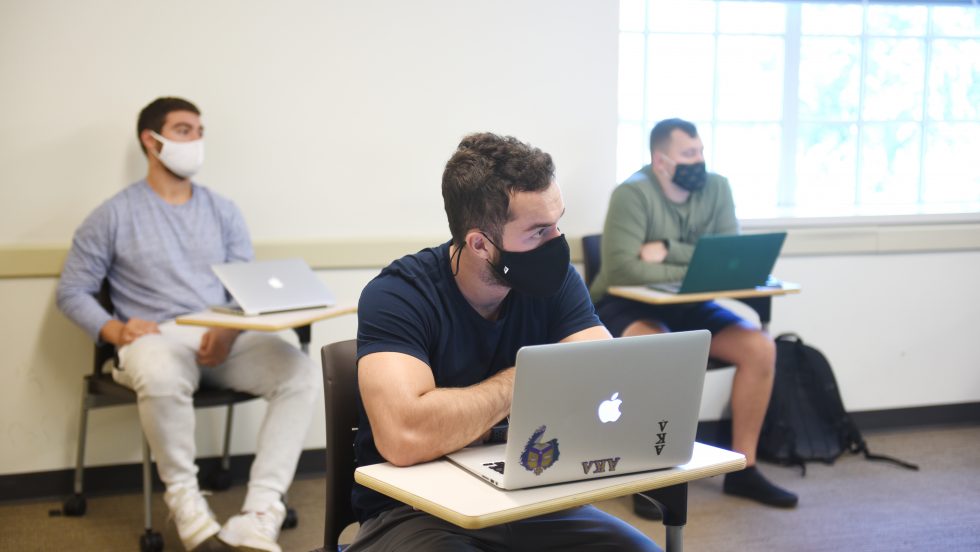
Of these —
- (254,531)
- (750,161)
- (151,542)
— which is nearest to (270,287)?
(254,531)

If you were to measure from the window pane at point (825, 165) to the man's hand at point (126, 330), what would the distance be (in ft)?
9.90

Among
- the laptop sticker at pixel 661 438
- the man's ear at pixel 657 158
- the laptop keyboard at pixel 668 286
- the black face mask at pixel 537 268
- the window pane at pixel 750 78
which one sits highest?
the window pane at pixel 750 78

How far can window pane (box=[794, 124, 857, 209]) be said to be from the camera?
15.2 ft

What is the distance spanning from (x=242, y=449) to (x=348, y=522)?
2140 millimetres

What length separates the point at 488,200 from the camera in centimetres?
186

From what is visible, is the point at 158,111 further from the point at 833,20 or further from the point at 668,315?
the point at 833,20

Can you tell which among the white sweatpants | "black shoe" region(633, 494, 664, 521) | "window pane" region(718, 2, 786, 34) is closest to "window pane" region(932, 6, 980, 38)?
"window pane" region(718, 2, 786, 34)

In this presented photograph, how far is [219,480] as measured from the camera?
149 inches

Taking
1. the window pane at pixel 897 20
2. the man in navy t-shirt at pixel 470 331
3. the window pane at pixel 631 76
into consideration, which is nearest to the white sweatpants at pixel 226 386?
the man in navy t-shirt at pixel 470 331

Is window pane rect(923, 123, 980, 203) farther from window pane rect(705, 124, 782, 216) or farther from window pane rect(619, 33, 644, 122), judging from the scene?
window pane rect(619, 33, 644, 122)

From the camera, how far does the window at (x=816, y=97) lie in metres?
4.44

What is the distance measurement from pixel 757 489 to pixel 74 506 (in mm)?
2499

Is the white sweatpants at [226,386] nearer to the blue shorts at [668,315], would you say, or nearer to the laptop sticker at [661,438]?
the blue shorts at [668,315]

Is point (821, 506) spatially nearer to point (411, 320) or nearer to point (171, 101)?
point (411, 320)
